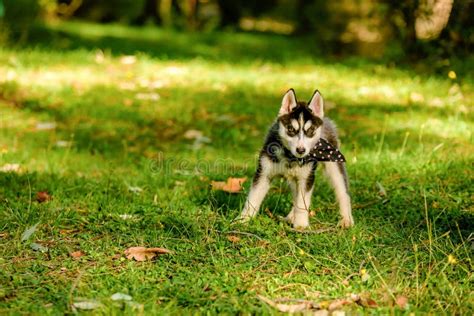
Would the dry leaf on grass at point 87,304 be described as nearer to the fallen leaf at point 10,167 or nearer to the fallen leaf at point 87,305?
the fallen leaf at point 87,305

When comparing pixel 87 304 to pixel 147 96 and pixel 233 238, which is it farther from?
pixel 147 96

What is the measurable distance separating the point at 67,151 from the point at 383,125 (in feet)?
9.37

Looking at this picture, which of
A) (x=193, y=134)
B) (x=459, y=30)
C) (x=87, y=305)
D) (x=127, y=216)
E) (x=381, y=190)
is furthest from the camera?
(x=459, y=30)

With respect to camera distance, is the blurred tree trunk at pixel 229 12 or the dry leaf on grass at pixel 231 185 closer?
the dry leaf on grass at pixel 231 185

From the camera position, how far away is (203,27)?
577 inches

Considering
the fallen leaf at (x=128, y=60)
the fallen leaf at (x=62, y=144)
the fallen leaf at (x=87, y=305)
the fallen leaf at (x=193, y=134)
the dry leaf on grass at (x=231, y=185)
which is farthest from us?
the fallen leaf at (x=128, y=60)

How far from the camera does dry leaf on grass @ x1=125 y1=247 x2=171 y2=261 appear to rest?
3496 mm

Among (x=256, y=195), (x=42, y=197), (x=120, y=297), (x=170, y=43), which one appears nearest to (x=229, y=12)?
(x=170, y=43)

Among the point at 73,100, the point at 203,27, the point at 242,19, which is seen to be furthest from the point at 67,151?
the point at 242,19

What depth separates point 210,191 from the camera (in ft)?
15.2

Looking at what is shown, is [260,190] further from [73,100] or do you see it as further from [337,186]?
[73,100]

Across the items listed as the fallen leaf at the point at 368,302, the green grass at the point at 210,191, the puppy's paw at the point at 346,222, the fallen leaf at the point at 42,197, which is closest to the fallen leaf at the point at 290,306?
the green grass at the point at 210,191

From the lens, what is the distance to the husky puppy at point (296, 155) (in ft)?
12.3

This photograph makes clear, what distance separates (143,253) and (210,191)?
1189mm
